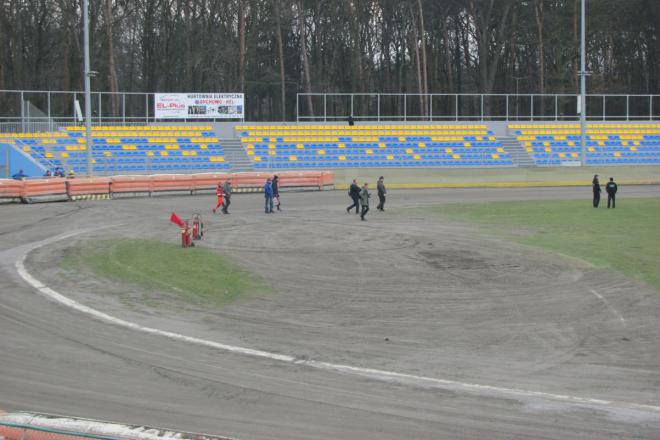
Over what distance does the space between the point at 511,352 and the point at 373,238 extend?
1157cm

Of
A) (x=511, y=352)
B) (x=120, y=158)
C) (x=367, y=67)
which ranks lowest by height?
(x=511, y=352)

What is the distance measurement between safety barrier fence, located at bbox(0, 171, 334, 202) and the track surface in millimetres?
12344

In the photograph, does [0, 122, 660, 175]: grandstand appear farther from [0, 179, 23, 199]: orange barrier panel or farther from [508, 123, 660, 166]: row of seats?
[0, 179, 23, 199]: orange barrier panel

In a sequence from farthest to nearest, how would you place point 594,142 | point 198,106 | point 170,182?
1. point 594,142
2. point 198,106
3. point 170,182

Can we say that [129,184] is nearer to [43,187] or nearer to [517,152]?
[43,187]

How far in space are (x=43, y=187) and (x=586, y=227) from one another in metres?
21.9

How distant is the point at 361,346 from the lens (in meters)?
11.9

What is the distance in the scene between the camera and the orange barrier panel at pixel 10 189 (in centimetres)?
3294

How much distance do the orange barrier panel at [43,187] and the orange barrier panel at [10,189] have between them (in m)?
0.19

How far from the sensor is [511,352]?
11664 mm

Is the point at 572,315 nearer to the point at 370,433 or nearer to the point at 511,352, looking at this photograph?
the point at 511,352

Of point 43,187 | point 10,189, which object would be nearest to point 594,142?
point 43,187

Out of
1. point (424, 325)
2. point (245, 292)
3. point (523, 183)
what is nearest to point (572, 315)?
point (424, 325)

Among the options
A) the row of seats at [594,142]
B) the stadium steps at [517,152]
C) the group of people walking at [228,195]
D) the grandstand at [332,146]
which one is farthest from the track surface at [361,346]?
the row of seats at [594,142]
